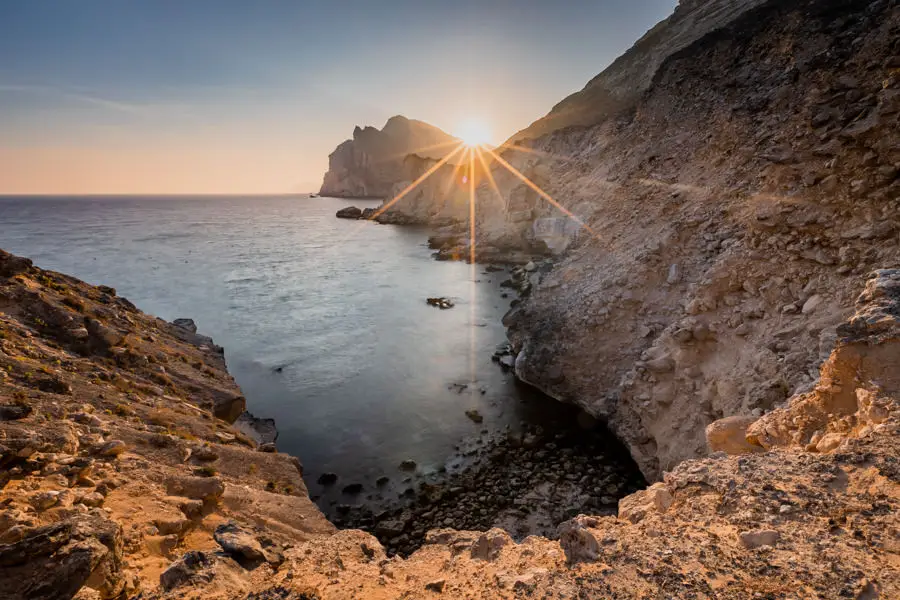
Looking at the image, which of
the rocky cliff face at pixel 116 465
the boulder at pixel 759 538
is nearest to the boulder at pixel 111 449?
the rocky cliff face at pixel 116 465

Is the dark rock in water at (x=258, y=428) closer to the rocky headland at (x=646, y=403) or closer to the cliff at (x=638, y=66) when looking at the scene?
the rocky headland at (x=646, y=403)

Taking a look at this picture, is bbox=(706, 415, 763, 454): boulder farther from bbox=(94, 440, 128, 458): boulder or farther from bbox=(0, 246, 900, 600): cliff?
bbox=(94, 440, 128, 458): boulder

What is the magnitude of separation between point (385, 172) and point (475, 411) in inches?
7314

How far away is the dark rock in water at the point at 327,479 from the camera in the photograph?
14.0 m

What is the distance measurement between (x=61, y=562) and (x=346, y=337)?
22358 mm

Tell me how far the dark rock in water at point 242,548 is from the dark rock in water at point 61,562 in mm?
1144

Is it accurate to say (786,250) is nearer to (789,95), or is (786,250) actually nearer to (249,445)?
(789,95)

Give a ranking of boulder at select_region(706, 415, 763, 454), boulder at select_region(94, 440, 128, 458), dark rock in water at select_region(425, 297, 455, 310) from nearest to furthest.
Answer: boulder at select_region(706, 415, 763, 454)
boulder at select_region(94, 440, 128, 458)
dark rock in water at select_region(425, 297, 455, 310)

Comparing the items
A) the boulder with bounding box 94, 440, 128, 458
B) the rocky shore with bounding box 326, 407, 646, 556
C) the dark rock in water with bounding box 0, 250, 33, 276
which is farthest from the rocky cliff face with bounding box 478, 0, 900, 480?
the dark rock in water with bounding box 0, 250, 33, 276

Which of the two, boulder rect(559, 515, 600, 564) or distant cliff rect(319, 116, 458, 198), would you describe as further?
distant cliff rect(319, 116, 458, 198)

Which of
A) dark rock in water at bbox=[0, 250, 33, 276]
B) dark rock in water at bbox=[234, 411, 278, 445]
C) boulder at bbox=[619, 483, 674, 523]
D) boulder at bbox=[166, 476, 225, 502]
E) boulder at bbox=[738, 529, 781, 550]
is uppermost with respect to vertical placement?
dark rock in water at bbox=[0, 250, 33, 276]

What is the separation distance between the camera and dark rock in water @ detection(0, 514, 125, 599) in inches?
173

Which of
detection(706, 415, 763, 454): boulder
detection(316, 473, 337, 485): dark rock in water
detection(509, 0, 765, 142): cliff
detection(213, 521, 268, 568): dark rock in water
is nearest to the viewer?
detection(213, 521, 268, 568): dark rock in water

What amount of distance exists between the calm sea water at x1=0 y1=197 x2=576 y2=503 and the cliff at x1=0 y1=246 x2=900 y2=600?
652 centimetres
